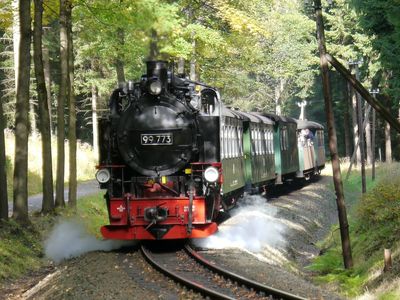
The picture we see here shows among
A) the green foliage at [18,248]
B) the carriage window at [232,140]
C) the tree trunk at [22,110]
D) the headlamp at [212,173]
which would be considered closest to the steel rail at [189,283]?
the headlamp at [212,173]

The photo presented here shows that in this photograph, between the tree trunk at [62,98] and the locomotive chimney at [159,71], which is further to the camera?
the tree trunk at [62,98]

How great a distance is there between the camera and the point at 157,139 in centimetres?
1398

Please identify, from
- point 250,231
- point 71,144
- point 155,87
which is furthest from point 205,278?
point 71,144

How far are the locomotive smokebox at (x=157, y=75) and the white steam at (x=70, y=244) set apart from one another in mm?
3536

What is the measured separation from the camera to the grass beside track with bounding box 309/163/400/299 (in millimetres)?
11360

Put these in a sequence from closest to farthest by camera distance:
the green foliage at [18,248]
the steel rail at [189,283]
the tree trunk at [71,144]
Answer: the steel rail at [189,283] → the green foliage at [18,248] → the tree trunk at [71,144]

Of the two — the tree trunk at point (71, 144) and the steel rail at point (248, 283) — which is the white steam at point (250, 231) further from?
the tree trunk at point (71, 144)

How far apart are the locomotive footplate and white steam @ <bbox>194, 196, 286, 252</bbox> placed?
1.23 m

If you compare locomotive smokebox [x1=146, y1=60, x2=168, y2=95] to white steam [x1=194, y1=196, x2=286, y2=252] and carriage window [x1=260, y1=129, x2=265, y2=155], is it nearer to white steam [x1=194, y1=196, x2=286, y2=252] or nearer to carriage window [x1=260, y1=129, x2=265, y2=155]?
white steam [x1=194, y1=196, x2=286, y2=252]

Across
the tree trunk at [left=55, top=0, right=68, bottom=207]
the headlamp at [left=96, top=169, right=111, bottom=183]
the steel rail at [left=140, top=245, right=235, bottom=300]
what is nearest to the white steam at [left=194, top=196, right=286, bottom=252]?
the headlamp at [left=96, top=169, right=111, bottom=183]

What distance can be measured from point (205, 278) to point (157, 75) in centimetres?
479

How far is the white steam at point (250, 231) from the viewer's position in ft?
49.1

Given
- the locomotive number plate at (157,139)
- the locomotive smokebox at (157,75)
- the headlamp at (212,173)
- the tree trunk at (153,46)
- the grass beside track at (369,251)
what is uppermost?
the tree trunk at (153,46)

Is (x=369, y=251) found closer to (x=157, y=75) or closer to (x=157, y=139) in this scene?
(x=157, y=139)
